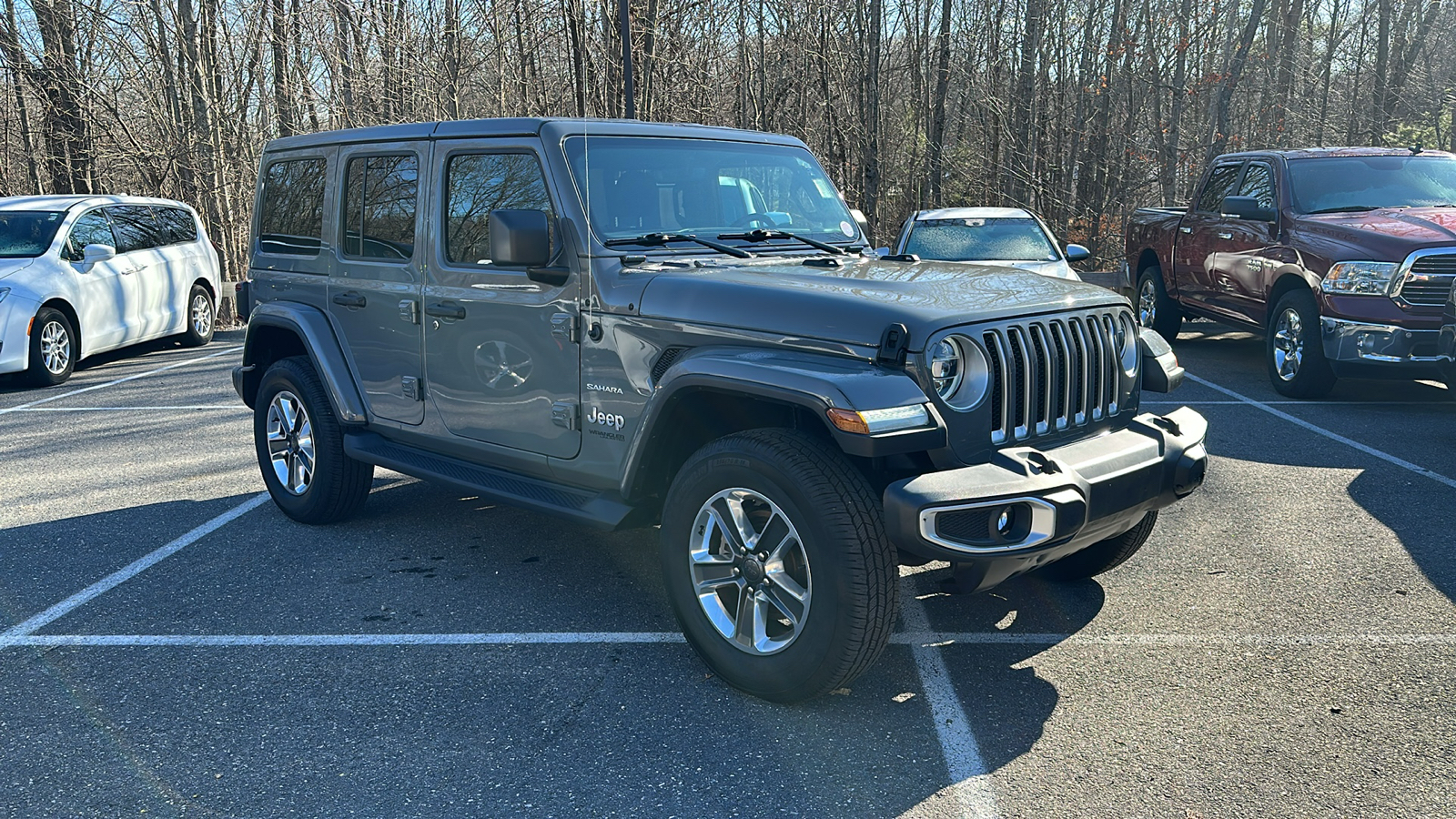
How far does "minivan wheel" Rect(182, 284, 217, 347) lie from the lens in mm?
13688

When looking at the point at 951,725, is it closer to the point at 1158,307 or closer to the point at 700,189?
the point at 700,189

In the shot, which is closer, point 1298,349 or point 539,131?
point 539,131

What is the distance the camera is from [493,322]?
465 centimetres

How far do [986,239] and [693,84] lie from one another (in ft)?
35.5

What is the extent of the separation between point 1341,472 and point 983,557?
4476mm

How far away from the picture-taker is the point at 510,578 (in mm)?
5051

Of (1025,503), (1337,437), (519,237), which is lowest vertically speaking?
(1337,437)

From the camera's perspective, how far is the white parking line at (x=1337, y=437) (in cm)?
653

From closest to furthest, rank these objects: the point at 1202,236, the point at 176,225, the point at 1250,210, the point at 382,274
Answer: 1. the point at 382,274
2. the point at 1250,210
3. the point at 1202,236
4. the point at 176,225

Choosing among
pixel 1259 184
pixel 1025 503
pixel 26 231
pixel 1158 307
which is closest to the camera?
pixel 1025 503

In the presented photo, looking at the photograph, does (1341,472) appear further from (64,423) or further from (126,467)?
(64,423)

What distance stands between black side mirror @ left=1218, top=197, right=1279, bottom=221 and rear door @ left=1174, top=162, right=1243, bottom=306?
95 cm

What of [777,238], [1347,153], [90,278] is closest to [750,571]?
[777,238]

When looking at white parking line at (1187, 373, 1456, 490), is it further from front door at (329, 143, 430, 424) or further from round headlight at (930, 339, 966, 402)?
front door at (329, 143, 430, 424)
